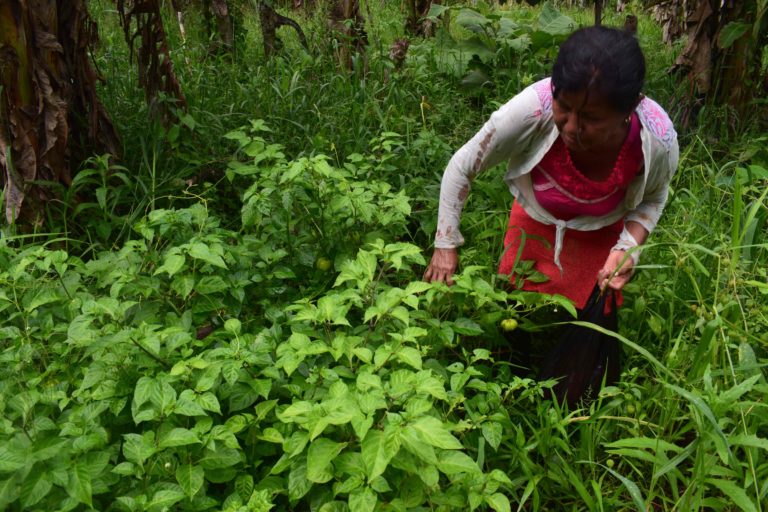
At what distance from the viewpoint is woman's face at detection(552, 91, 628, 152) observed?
1761mm

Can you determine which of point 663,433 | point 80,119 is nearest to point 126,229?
point 80,119

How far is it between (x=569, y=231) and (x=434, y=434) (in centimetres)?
125

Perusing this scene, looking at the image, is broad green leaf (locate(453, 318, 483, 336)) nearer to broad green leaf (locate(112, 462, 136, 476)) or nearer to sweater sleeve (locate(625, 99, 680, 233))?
sweater sleeve (locate(625, 99, 680, 233))

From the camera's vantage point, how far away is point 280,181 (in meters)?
2.48

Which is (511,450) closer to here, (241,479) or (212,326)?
(241,479)

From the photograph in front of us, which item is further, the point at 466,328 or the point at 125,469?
the point at 466,328

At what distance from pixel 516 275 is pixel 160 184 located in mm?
1639

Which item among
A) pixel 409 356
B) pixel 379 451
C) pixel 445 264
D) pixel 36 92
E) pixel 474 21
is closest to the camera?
pixel 379 451

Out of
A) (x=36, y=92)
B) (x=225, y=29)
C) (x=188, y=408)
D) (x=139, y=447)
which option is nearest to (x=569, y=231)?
(x=188, y=408)

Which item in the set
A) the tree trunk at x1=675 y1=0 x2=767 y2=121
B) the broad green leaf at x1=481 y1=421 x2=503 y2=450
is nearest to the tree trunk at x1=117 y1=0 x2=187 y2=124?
the broad green leaf at x1=481 y1=421 x2=503 y2=450

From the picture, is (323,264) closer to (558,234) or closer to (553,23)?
(558,234)

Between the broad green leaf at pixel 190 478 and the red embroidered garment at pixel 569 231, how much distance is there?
1.29m

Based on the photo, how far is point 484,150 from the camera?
217 centimetres

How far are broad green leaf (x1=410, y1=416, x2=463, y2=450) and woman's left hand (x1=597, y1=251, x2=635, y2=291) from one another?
918mm
